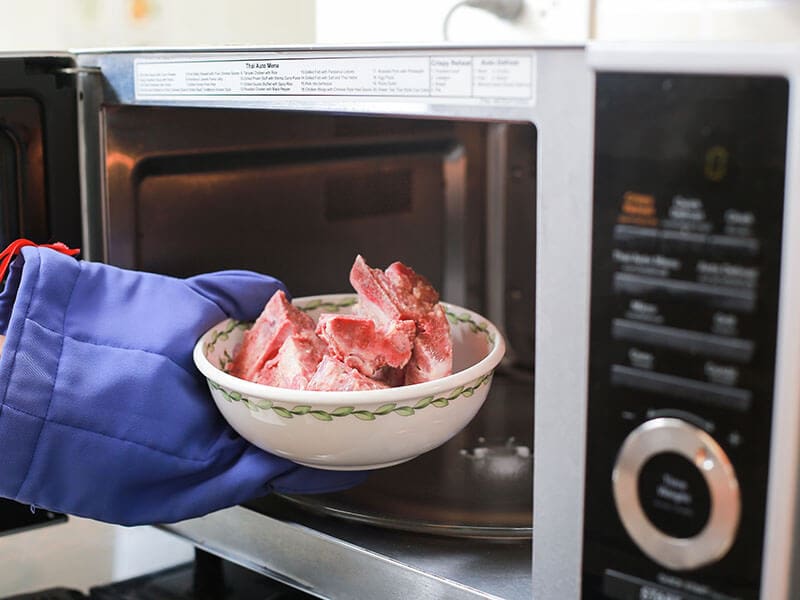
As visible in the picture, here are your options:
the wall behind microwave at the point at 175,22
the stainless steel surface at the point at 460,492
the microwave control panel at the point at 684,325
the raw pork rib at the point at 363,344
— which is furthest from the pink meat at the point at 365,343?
the wall behind microwave at the point at 175,22

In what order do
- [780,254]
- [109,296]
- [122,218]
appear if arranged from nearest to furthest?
[780,254] < [109,296] < [122,218]

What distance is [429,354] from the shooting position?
0.66 metres

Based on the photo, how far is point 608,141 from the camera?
0.45 metres

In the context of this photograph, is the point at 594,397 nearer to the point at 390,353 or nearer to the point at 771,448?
the point at 771,448

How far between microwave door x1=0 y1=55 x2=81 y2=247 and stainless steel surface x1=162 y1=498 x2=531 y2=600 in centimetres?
25

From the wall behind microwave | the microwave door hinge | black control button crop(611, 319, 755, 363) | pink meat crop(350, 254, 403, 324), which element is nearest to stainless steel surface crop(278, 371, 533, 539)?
pink meat crop(350, 254, 403, 324)

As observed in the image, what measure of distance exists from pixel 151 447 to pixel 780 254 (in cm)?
40

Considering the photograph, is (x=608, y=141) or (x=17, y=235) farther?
(x=17, y=235)

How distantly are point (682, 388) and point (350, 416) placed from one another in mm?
235

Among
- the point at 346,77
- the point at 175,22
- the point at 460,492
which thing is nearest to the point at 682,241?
the point at 346,77

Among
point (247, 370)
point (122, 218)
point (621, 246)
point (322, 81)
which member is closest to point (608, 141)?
point (621, 246)

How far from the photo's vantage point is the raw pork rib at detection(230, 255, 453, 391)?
0.65m

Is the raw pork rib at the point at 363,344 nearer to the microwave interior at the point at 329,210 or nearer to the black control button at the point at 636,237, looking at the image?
the microwave interior at the point at 329,210

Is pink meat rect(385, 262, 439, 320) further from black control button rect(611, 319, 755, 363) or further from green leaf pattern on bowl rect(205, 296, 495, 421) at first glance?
black control button rect(611, 319, 755, 363)
